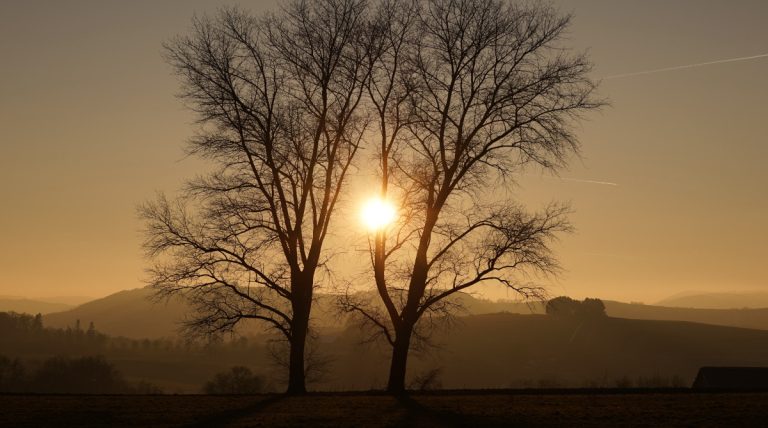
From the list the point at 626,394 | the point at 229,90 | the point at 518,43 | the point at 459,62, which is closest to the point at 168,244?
the point at 229,90

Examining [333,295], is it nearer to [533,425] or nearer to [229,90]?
[229,90]

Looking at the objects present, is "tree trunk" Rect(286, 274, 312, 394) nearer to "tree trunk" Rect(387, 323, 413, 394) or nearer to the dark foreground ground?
the dark foreground ground

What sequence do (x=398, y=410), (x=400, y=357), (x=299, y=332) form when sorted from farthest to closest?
1. (x=299, y=332)
2. (x=400, y=357)
3. (x=398, y=410)

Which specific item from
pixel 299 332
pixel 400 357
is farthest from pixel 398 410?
pixel 299 332

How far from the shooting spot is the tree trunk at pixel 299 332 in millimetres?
24000

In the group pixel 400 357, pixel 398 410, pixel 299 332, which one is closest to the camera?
pixel 398 410

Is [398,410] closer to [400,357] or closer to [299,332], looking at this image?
[400,357]

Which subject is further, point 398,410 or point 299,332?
point 299,332

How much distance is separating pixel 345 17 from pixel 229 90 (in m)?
4.53

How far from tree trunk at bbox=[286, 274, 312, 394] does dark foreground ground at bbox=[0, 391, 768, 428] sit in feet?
8.84

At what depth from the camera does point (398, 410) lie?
17859mm

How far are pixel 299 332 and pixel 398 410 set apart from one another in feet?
23.3

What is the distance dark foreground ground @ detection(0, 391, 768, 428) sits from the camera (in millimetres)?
15914

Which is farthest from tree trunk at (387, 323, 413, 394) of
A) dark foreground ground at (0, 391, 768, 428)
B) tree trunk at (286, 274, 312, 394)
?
tree trunk at (286, 274, 312, 394)
